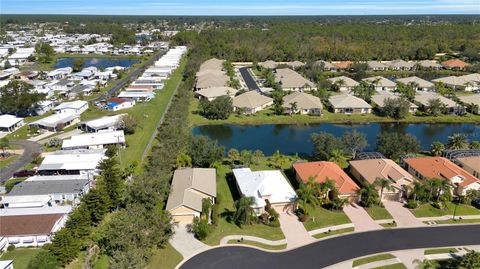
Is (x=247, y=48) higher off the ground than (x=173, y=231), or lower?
higher

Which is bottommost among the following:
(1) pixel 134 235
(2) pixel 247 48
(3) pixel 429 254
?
(3) pixel 429 254

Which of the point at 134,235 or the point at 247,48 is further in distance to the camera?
the point at 247,48

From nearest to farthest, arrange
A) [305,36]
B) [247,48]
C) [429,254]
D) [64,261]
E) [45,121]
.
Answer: [64,261], [429,254], [45,121], [247,48], [305,36]

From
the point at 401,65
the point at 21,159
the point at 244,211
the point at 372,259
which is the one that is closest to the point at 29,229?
the point at 244,211

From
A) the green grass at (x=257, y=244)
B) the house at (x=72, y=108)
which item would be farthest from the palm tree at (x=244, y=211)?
the house at (x=72, y=108)

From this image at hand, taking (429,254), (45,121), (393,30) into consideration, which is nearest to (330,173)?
(429,254)

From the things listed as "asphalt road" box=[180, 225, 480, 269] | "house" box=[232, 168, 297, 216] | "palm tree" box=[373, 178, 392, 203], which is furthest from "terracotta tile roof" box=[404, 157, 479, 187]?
"house" box=[232, 168, 297, 216]

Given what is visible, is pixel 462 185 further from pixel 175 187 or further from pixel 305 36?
pixel 305 36
